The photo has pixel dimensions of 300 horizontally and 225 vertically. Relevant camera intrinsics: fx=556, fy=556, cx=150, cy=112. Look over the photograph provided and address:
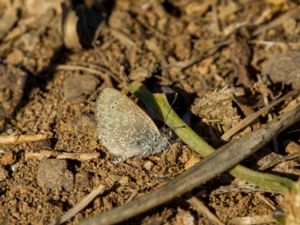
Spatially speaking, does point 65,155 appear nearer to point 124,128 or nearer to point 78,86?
point 124,128

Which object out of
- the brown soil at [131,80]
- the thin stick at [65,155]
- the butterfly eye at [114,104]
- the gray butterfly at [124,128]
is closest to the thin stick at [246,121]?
the brown soil at [131,80]

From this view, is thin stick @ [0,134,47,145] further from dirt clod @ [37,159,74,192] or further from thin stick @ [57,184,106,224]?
→ thin stick @ [57,184,106,224]

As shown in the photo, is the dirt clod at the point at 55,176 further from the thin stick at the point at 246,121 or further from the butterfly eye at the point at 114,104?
the thin stick at the point at 246,121

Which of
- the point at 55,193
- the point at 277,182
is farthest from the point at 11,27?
the point at 277,182

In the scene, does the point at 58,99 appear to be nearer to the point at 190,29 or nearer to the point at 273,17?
the point at 190,29

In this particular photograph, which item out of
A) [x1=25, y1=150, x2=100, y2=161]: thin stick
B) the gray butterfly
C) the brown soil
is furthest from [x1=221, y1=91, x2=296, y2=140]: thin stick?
[x1=25, y1=150, x2=100, y2=161]: thin stick

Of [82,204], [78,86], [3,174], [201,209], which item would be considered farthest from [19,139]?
[201,209]
